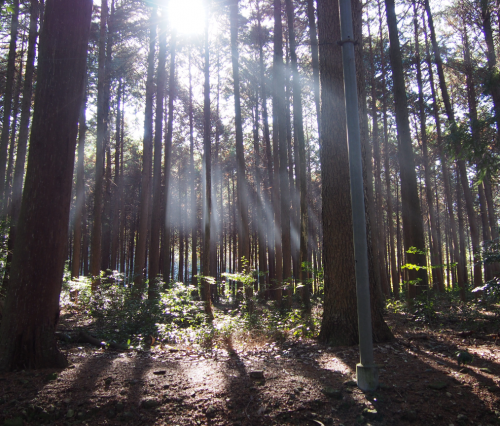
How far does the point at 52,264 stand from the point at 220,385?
2.64 metres

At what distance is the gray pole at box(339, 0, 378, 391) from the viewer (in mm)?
3252

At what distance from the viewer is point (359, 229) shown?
3336 millimetres

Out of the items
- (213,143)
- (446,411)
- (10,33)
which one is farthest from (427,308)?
(213,143)

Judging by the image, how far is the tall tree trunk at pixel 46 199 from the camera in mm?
3949

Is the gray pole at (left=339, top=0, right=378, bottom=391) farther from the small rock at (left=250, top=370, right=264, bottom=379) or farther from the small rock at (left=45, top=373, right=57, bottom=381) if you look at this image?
the small rock at (left=45, top=373, right=57, bottom=381)

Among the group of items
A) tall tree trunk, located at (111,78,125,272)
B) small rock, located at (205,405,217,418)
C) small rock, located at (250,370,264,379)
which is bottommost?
small rock, located at (205,405,217,418)

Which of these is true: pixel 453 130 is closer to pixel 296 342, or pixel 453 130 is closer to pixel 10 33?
pixel 296 342

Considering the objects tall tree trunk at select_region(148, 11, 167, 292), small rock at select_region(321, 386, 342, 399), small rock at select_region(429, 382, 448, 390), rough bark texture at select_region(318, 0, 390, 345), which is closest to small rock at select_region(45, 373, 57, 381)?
small rock at select_region(321, 386, 342, 399)

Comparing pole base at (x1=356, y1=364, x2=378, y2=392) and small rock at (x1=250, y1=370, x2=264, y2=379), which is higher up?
pole base at (x1=356, y1=364, x2=378, y2=392)

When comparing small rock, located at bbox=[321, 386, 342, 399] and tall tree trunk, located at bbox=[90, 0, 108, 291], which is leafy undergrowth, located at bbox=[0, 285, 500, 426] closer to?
small rock, located at bbox=[321, 386, 342, 399]

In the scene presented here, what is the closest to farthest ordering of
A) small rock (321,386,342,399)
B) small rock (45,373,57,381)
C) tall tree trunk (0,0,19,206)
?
1. small rock (321,386,342,399)
2. small rock (45,373,57,381)
3. tall tree trunk (0,0,19,206)

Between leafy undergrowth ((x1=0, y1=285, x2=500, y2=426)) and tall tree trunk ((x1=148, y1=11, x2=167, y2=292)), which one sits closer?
leafy undergrowth ((x1=0, y1=285, x2=500, y2=426))

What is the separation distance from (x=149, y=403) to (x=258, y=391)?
1.10 meters

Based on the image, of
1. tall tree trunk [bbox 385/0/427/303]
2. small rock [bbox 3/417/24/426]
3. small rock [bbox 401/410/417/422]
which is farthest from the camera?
tall tree trunk [bbox 385/0/427/303]
